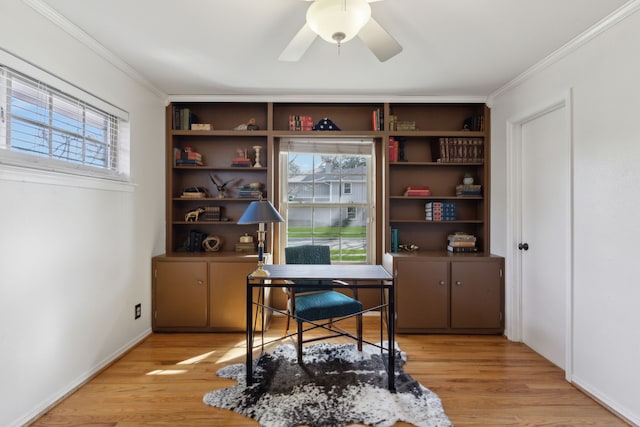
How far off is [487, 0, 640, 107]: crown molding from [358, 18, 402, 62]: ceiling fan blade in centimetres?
143

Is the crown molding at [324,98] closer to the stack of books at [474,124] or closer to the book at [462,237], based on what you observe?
the stack of books at [474,124]

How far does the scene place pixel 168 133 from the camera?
349cm

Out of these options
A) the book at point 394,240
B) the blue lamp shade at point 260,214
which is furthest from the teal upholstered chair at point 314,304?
the book at point 394,240

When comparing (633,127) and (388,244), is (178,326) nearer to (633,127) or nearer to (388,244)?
(388,244)

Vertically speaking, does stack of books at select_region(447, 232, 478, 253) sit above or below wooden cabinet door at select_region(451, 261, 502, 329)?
above

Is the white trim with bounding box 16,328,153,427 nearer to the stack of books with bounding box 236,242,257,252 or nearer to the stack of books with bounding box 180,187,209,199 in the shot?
the stack of books with bounding box 236,242,257,252

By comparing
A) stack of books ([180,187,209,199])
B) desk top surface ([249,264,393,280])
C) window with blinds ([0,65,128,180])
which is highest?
window with blinds ([0,65,128,180])

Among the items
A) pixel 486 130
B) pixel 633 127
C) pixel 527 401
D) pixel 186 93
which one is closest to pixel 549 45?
pixel 633 127

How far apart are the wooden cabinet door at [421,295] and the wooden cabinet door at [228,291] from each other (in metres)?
1.53

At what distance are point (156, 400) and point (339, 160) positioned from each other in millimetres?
2872

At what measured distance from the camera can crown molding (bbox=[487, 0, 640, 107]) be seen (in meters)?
1.93

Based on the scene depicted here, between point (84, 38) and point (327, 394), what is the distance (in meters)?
3.01

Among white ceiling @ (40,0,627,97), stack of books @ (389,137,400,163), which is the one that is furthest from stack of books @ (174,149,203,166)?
stack of books @ (389,137,400,163)

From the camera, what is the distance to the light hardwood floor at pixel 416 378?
1938mm
